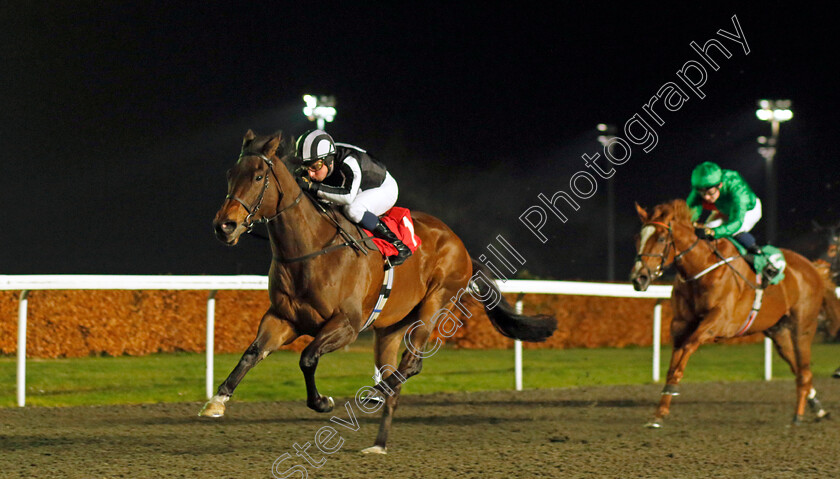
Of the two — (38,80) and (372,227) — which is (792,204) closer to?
(38,80)

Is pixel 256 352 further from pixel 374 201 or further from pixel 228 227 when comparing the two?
pixel 374 201

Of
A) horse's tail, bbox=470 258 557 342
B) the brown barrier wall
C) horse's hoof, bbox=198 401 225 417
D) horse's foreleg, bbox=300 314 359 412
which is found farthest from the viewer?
the brown barrier wall

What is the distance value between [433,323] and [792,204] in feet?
121

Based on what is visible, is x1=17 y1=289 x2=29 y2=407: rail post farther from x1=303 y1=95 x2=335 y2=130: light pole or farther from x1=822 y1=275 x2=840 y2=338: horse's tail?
x1=822 y1=275 x2=840 y2=338: horse's tail

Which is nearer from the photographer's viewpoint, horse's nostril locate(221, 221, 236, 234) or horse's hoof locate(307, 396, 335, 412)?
horse's nostril locate(221, 221, 236, 234)

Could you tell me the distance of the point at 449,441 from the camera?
16.6ft

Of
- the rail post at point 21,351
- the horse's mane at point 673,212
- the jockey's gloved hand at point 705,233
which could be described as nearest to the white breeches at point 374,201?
the horse's mane at point 673,212

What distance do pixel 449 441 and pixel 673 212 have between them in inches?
94.8

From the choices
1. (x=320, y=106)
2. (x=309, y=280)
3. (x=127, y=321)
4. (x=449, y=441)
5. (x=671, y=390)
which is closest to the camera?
(x=309, y=280)

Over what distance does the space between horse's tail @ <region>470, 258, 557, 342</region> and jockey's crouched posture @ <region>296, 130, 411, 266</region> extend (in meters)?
1.01

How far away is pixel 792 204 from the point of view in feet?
125

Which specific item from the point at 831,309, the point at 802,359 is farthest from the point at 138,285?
the point at 831,309

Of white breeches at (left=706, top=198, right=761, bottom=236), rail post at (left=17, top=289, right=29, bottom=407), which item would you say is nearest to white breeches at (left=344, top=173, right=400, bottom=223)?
white breeches at (left=706, top=198, right=761, bottom=236)

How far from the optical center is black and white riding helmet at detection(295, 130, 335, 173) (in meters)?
4.40
